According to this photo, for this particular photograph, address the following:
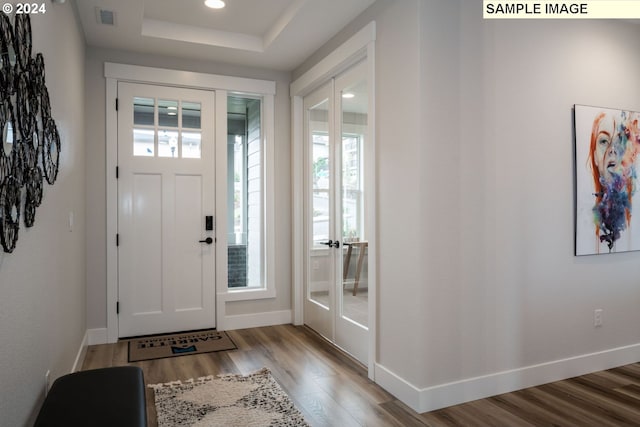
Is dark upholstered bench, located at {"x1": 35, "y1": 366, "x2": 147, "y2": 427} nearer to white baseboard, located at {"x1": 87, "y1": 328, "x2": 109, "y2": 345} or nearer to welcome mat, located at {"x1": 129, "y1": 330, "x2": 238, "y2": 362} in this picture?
welcome mat, located at {"x1": 129, "y1": 330, "x2": 238, "y2": 362}

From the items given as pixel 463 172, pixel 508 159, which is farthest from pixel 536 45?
pixel 463 172

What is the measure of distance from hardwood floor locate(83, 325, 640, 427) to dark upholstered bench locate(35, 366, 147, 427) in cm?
70

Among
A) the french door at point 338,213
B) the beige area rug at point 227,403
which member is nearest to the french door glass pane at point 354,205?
the french door at point 338,213

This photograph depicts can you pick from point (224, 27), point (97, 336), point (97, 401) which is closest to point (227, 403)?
point (97, 401)

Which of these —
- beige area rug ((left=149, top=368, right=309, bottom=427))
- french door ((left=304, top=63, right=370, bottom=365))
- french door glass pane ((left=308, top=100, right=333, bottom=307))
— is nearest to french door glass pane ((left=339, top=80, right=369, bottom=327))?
french door ((left=304, top=63, right=370, bottom=365))

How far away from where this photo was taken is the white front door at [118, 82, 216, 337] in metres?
3.87

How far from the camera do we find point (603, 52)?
3.13m

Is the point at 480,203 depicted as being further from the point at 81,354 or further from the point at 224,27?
the point at 81,354

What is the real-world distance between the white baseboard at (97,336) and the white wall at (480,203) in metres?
2.42

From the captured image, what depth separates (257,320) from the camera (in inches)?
169

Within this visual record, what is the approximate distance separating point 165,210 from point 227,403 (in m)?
2.02

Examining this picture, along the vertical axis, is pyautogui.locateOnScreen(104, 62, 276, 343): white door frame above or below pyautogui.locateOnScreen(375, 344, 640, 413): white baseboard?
above

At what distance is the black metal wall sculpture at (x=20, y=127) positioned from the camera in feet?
4.33

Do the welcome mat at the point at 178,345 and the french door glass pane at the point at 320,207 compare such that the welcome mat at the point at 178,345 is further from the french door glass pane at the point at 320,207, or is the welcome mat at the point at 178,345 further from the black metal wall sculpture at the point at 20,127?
the black metal wall sculpture at the point at 20,127
